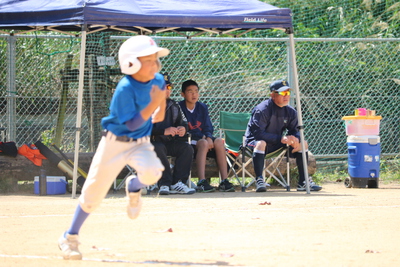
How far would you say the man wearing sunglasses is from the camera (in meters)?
9.78

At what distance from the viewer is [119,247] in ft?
16.0

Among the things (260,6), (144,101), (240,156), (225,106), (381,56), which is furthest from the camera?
(381,56)

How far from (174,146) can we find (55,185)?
6.13 feet

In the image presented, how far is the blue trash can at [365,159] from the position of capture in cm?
1062

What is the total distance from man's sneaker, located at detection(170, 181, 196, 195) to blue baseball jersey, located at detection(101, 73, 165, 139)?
15.2ft

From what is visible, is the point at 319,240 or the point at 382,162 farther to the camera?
the point at 382,162

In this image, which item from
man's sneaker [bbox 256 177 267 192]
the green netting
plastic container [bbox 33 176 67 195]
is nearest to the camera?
plastic container [bbox 33 176 67 195]

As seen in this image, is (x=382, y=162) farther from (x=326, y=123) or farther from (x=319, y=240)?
(x=319, y=240)

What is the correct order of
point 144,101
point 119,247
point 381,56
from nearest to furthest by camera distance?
point 144,101 → point 119,247 → point 381,56

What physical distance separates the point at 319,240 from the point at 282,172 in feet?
18.8

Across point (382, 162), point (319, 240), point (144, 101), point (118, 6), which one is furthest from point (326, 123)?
point (144, 101)

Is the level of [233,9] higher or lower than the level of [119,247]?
higher

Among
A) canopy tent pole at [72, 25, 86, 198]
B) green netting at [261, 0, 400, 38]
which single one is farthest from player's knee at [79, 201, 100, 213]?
green netting at [261, 0, 400, 38]

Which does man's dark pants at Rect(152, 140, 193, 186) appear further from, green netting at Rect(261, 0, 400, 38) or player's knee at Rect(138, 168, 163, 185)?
green netting at Rect(261, 0, 400, 38)
